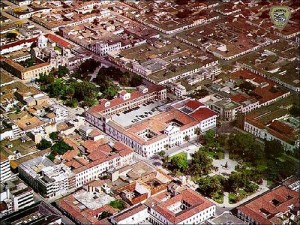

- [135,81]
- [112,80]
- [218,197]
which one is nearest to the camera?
[218,197]

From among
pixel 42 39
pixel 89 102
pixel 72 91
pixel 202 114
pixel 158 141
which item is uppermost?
pixel 202 114

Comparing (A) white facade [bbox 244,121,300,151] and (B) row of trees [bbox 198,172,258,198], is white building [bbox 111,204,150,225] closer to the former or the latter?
(B) row of trees [bbox 198,172,258,198]

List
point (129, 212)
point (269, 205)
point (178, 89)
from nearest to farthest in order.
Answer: point (129, 212) → point (269, 205) → point (178, 89)

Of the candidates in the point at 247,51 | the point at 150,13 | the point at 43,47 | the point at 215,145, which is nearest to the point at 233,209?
the point at 215,145

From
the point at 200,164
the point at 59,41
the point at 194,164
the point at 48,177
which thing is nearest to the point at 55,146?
the point at 48,177

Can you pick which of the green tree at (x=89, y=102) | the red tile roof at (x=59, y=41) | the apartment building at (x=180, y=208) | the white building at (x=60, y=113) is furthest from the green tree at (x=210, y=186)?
the red tile roof at (x=59, y=41)

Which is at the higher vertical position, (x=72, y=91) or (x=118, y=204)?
(x=118, y=204)

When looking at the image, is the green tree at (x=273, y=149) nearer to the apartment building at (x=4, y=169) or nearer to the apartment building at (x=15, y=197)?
the apartment building at (x=15, y=197)

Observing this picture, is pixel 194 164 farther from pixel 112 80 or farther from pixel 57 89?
pixel 57 89
